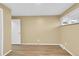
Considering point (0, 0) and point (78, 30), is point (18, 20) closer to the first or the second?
point (78, 30)

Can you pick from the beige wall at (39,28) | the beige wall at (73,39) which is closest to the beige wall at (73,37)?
the beige wall at (73,39)

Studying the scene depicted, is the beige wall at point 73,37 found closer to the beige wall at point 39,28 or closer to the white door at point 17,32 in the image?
the beige wall at point 39,28

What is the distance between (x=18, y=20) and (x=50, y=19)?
182 centimetres

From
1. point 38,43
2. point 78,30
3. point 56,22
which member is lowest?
point 38,43

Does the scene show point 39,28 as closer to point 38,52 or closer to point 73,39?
point 38,52

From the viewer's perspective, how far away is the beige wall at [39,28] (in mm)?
8719

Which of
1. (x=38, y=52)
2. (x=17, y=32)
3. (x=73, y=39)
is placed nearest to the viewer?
(x=73, y=39)

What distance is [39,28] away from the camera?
884 centimetres

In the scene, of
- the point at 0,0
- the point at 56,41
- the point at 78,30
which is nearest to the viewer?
the point at 0,0

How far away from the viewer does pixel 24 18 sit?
8844 mm

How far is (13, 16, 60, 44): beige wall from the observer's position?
343 inches

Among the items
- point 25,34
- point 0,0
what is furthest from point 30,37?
point 0,0

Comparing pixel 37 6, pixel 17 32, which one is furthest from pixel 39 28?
pixel 37 6

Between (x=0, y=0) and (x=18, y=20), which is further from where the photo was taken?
(x=18, y=20)
